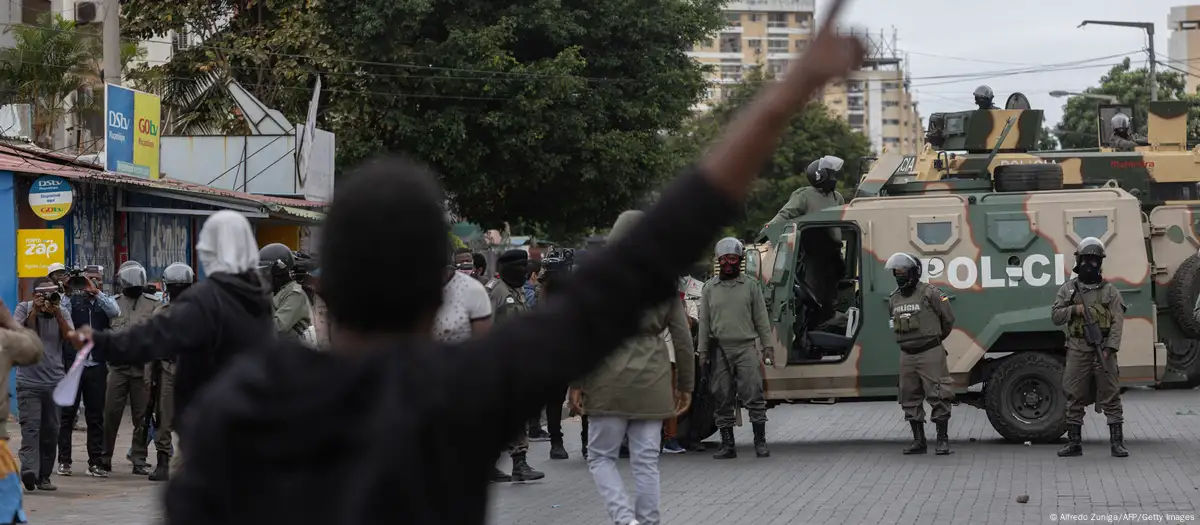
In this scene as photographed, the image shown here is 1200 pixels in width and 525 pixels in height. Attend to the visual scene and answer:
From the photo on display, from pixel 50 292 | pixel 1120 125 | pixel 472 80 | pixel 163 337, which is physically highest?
pixel 472 80

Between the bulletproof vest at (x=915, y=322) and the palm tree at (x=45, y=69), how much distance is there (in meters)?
17.2

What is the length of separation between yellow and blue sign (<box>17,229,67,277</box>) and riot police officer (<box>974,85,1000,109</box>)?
10.6 m

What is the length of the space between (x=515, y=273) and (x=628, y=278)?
449 inches

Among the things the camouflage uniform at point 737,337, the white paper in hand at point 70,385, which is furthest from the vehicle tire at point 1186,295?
the white paper in hand at point 70,385

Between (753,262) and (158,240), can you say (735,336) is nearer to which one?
(753,262)

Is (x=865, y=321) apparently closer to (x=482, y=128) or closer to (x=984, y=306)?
(x=984, y=306)

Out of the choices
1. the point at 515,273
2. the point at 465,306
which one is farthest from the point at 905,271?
the point at 465,306

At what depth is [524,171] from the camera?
1261 inches

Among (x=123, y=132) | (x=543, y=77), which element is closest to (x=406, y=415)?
(x=123, y=132)

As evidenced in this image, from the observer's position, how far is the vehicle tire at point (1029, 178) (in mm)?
15570

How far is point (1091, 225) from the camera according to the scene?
48.5 feet

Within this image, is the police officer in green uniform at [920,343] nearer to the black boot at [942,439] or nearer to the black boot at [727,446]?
the black boot at [942,439]

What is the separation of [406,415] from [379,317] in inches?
7.8

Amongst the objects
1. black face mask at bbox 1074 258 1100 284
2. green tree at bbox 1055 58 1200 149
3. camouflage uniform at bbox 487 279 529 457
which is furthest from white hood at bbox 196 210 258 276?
green tree at bbox 1055 58 1200 149
